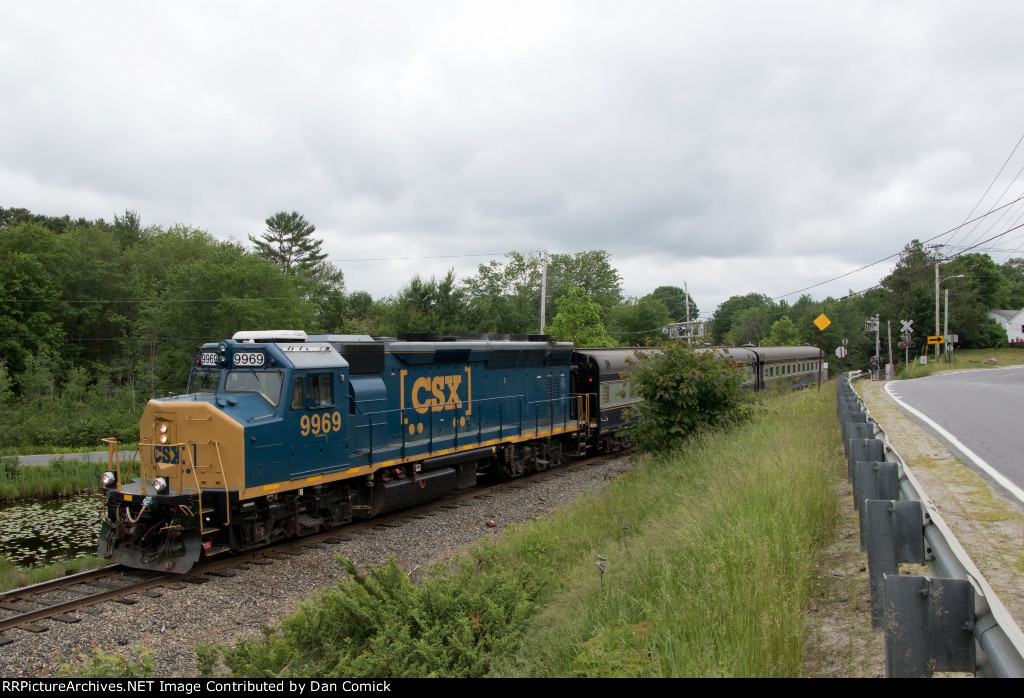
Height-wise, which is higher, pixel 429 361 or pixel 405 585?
pixel 429 361

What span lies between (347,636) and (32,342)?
4498 centimetres

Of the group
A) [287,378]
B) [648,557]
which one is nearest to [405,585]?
[648,557]

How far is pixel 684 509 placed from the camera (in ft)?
26.0

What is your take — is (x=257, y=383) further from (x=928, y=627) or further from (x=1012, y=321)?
(x=1012, y=321)

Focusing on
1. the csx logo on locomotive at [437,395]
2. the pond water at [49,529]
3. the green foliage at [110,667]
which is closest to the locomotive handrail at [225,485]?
the green foliage at [110,667]

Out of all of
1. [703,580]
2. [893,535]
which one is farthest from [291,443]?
[893,535]

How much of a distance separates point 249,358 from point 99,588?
3.83 m

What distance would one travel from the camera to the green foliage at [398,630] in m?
5.75

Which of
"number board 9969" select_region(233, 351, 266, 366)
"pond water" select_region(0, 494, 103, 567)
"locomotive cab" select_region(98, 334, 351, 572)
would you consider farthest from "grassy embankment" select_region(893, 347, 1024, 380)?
"pond water" select_region(0, 494, 103, 567)

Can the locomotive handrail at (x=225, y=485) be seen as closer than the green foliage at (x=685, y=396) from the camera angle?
Yes

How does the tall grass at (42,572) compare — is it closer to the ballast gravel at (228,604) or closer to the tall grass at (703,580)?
the ballast gravel at (228,604)

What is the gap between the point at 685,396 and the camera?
14.8m

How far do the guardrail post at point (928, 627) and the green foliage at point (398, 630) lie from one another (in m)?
3.79

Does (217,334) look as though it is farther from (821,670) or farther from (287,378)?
(821,670)
